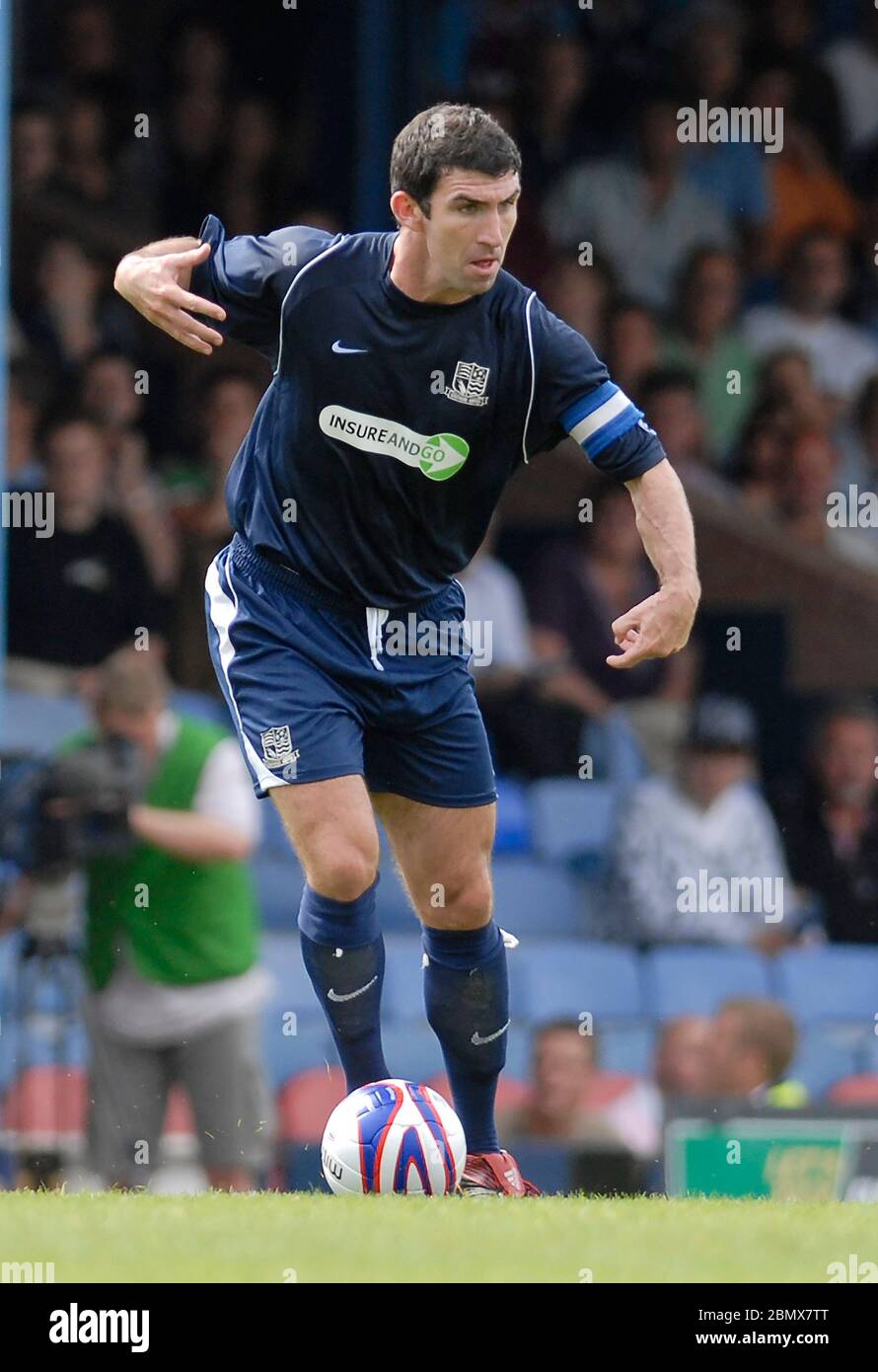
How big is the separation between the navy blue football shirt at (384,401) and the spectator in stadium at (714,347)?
648cm

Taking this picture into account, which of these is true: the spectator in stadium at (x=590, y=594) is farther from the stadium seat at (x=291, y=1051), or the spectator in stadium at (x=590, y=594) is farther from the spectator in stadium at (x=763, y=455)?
the stadium seat at (x=291, y=1051)

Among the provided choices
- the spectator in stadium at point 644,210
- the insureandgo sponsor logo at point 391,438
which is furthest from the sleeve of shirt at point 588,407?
the spectator in stadium at point 644,210

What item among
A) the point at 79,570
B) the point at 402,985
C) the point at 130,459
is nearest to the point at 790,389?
the point at 130,459

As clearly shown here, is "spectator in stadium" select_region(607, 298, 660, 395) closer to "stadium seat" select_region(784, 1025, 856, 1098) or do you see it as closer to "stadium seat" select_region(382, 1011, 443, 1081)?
"stadium seat" select_region(784, 1025, 856, 1098)

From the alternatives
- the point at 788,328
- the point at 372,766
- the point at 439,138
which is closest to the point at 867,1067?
the point at 788,328

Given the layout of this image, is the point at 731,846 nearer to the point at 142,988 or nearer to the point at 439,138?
the point at 142,988

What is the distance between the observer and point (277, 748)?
5359 mm

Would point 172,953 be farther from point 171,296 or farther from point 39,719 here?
point 171,296

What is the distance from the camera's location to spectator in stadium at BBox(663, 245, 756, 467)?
11.9 m

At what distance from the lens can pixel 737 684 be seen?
1173 centimetres

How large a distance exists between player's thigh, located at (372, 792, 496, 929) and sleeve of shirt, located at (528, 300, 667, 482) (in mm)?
894

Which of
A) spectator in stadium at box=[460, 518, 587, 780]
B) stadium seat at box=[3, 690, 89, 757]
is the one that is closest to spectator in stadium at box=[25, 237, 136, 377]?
→ stadium seat at box=[3, 690, 89, 757]

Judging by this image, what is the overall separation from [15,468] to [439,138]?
5206mm

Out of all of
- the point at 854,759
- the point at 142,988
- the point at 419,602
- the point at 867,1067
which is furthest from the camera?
the point at 854,759
